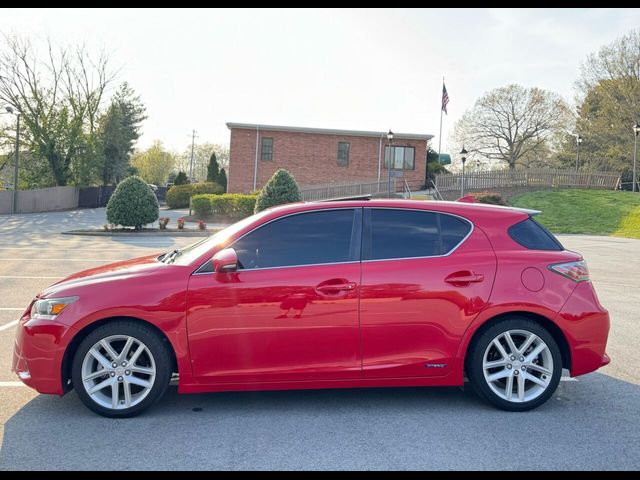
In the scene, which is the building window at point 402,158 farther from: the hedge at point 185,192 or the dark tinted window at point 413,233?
the dark tinted window at point 413,233

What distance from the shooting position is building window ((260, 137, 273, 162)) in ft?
125

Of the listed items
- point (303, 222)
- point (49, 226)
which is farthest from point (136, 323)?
point (49, 226)

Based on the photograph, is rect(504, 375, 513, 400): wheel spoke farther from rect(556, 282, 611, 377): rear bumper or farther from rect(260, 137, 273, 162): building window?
rect(260, 137, 273, 162): building window

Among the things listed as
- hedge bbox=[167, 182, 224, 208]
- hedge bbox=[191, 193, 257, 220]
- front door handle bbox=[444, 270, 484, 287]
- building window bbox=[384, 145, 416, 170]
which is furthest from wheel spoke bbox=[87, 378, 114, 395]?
hedge bbox=[167, 182, 224, 208]

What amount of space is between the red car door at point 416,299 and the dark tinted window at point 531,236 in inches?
12.7

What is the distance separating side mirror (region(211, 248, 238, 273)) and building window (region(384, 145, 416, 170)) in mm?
35629

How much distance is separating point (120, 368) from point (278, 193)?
19.2 meters

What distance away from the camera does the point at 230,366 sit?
4.10 meters

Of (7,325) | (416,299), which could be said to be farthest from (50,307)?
(7,325)

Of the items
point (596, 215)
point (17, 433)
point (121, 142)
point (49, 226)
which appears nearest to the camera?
point (17, 433)

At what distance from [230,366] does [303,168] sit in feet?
114

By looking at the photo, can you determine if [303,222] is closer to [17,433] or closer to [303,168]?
[17,433]

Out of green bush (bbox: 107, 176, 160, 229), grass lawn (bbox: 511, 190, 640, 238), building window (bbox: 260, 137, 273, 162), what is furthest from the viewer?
building window (bbox: 260, 137, 273, 162)

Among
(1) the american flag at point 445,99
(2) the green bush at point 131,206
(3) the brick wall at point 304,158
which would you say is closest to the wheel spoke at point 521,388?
(2) the green bush at point 131,206
